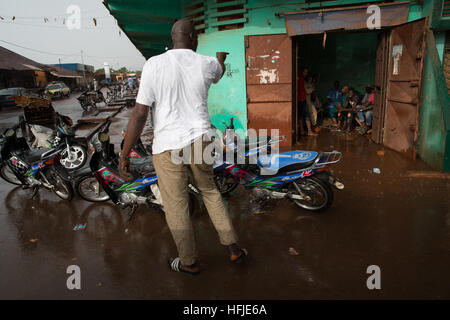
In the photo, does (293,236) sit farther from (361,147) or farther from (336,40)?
(336,40)

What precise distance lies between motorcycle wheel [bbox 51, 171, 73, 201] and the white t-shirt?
286cm

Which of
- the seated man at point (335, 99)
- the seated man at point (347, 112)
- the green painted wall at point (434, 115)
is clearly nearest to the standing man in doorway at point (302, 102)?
the seated man at point (347, 112)

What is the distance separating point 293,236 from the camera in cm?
362

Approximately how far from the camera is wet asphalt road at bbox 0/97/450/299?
274 cm

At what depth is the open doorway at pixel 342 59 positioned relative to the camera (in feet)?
37.1

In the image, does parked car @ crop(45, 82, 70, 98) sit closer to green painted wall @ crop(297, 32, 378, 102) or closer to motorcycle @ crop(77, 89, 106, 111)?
motorcycle @ crop(77, 89, 106, 111)

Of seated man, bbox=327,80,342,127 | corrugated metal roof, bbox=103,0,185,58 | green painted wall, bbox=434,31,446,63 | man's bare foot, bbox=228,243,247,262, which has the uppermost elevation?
corrugated metal roof, bbox=103,0,185,58

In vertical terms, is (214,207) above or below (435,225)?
above

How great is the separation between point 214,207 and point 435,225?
261 cm

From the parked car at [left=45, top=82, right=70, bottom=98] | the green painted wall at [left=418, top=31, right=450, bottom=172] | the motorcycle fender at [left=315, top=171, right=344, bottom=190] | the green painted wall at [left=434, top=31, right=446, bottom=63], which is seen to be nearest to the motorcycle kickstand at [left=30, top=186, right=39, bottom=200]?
the motorcycle fender at [left=315, top=171, right=344, bottom=190]

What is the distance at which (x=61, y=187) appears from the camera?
502 cm

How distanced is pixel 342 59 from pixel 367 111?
364cm

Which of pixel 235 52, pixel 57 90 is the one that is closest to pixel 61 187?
pixel 235 52
